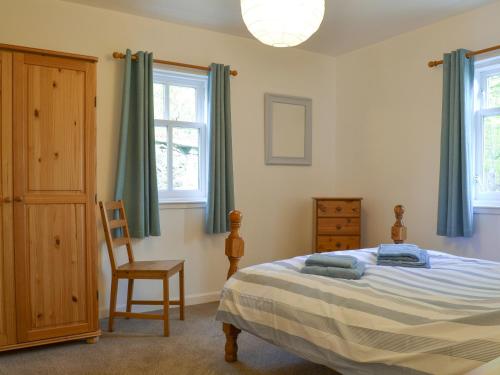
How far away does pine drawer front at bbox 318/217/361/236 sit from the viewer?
404 centimetres

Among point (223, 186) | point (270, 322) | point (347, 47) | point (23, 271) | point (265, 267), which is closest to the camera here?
point (270, 322)

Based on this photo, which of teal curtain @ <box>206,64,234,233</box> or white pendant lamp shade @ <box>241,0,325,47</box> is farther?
teal curtain @ <box>206,64,234,233</box>

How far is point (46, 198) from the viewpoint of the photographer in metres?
2.71

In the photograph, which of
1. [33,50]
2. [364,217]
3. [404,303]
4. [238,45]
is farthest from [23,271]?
[364,217]

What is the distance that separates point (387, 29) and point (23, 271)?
3.38 m

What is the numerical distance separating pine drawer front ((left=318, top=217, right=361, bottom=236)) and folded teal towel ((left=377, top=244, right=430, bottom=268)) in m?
1.47

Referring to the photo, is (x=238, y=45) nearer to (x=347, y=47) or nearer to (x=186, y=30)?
(x=186, y=30)

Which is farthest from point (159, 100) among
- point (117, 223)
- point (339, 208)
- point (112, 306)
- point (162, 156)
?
point (339, 208)

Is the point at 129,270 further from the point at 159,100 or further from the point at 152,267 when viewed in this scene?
the point at 159,100

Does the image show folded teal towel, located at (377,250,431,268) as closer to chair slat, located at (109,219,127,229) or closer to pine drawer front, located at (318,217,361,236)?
pine drawer front, located at (318,217,361,236)

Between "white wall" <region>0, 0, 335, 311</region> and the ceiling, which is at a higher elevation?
the ceiling

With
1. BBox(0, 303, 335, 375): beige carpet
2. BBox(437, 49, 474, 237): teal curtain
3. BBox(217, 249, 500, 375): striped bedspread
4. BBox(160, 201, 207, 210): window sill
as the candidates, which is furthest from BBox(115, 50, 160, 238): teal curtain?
BBox(437, 49, 474, 237): teal curtain

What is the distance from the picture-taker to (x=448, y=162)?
3430 mm

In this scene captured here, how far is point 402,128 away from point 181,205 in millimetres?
2076
